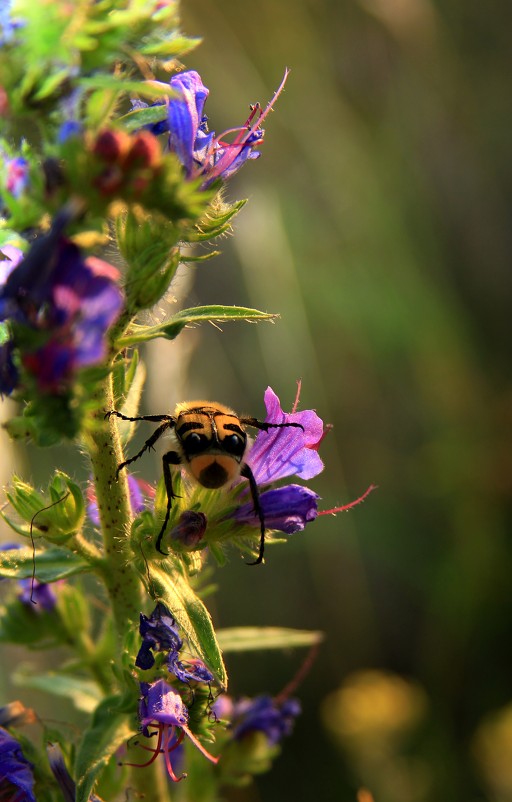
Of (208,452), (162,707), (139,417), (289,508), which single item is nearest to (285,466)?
(289,508)

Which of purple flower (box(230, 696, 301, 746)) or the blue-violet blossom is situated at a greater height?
the blue-violet blossom

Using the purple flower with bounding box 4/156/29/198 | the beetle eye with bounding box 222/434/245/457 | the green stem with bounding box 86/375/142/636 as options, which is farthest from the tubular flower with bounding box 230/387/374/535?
the purple flower with bounding box 4/156/29/198

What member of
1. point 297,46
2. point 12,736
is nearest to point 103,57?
point 12,736

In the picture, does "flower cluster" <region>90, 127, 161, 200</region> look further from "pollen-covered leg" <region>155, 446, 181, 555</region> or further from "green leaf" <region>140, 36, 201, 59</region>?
"pollen-covered leg" <region>155, 446, 181, 555</region>

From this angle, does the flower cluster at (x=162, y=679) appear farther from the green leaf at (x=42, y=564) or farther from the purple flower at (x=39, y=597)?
the purple flower at (x=39, y=597)

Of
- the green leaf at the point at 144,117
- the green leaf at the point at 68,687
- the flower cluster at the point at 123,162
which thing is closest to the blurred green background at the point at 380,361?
the green leaf at the point at 68,687

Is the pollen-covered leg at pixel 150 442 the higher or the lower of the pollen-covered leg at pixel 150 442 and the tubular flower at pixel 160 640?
the higher

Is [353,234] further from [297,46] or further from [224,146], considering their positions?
[224,146]
